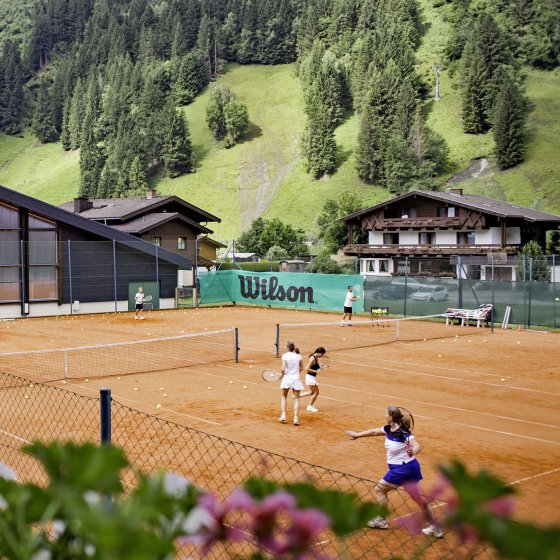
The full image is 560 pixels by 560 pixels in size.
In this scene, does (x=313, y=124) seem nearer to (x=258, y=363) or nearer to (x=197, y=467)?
(x=258, y=363)

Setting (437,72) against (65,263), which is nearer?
(65,263)

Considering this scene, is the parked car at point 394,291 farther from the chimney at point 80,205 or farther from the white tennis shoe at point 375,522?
the white tennis shoe at point 375,522

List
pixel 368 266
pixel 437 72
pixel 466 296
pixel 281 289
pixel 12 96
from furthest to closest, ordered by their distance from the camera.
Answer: pixel 12 96, pixel 437 72, pixel 368 266, pixel 281 289, pixel 466 296

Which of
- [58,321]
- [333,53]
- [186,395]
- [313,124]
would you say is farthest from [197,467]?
[333,53]

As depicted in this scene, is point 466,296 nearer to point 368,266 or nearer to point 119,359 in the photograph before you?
point 119,359

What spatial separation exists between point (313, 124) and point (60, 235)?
73.3 meters

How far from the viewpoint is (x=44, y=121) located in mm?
149250

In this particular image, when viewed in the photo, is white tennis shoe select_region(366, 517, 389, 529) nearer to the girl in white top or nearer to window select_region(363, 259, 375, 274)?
the girl in white top

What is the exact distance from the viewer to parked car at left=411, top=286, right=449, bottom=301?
1467 inches

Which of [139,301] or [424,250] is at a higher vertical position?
[424,250]

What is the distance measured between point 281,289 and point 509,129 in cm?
6025

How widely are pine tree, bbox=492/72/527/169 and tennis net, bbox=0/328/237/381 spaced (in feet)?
243

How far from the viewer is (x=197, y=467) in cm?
1196

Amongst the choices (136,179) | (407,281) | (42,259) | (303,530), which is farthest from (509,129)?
(303,530)
